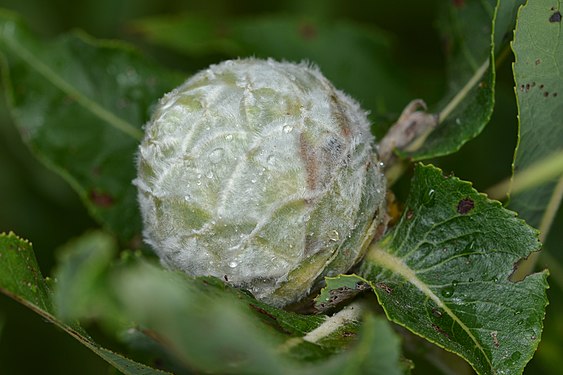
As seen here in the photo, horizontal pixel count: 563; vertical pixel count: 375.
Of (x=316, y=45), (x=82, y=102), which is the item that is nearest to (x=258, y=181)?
(x=82, y=102)

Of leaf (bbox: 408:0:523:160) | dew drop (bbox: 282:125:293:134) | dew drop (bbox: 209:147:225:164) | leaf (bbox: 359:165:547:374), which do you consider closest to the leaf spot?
leaf (bbox: 359:165:547:374)

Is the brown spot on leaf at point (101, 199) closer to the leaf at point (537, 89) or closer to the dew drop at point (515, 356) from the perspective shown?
the leaf at point (537, 89)

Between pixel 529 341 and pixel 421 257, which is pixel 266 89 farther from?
pixel 529 341

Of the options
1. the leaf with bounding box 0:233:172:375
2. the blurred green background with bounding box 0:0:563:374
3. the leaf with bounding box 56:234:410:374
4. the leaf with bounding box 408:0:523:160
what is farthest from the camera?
the blurred green background with bounding box 0:0:563:374

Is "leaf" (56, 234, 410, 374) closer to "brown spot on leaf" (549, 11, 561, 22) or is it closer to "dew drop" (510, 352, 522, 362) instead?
"dew drop" (510, 352, 522, 362)

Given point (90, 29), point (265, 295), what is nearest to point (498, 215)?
point (265, 295)

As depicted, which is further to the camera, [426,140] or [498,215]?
[426,140]
